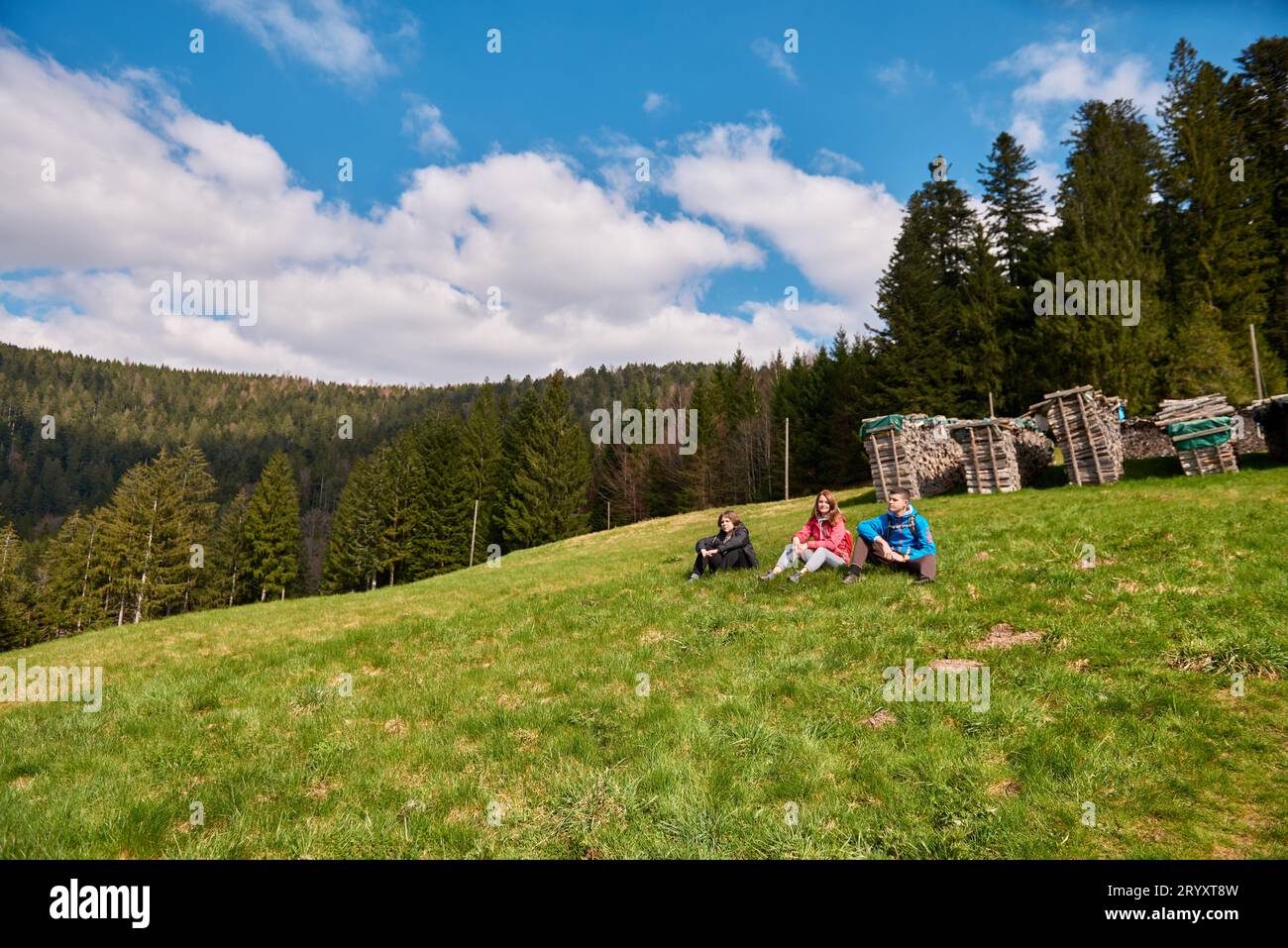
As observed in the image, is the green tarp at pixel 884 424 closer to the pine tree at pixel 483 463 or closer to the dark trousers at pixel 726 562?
the dark trousers at pixel 726 562

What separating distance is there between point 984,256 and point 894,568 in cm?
5110

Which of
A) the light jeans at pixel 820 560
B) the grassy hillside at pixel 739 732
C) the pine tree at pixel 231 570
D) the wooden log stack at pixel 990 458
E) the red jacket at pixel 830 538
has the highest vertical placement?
the wooden log stack at pixel 990 458

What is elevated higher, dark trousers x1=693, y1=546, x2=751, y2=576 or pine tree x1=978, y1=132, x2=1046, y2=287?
pine tree x1=978, y1=132, x2=1046, y2=287

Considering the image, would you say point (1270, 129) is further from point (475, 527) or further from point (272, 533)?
point (272, 533)

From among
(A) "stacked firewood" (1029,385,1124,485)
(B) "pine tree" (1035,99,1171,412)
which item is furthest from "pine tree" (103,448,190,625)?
(B) "pine tree" (1035,99,1171,412)

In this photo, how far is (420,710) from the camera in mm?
6633

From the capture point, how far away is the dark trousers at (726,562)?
516 inches

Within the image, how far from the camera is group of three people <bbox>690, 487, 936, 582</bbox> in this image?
10523mm

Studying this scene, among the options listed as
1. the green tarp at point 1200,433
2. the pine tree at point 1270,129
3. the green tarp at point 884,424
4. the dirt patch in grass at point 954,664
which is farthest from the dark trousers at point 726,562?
the pine tree at point 1270,129

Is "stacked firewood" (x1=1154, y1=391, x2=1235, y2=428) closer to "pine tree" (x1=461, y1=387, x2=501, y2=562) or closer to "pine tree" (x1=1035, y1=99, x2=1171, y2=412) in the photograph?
"pine tree" (x1=1035, y1=99, x2=1171, y2=412)

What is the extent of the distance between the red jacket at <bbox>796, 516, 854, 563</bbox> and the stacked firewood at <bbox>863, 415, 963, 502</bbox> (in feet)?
41.5

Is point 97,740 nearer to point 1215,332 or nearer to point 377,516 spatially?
point 1215,332

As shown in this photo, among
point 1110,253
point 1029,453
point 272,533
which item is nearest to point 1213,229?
point 1110,253
